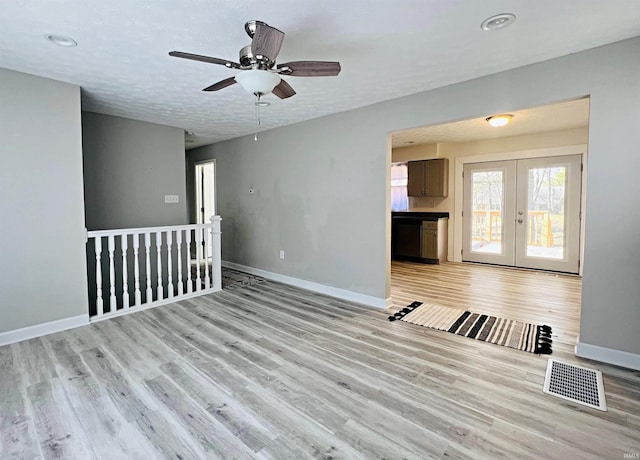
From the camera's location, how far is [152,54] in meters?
2.49

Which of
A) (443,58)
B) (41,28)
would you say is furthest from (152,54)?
(443,58)

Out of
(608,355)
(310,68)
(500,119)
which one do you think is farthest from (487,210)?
(310,68)

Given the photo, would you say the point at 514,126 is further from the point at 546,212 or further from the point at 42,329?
the point at 42,329

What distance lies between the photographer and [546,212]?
5484mm

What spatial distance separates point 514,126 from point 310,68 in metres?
4.29

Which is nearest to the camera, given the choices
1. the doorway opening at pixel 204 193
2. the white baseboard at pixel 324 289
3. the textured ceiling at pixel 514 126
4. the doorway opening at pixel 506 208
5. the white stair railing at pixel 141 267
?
the white stair railing at pixel 141 267

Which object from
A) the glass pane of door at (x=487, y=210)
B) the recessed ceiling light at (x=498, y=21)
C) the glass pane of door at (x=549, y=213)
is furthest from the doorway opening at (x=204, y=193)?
the glass pane of door at (x=549, y=213)

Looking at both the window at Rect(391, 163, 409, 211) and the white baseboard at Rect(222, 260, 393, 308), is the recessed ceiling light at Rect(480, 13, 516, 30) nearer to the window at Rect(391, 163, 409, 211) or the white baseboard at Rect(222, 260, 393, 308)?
the white baseboard at Rect(222, 260, 393, 308)

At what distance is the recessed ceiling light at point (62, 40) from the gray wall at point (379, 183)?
2.70 m

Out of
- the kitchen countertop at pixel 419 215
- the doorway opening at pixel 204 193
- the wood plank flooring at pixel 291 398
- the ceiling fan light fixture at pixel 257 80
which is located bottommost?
the wood plank flooring at pixel 291 398

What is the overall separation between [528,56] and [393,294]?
296 centimetres

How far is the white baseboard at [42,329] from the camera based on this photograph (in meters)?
2.83

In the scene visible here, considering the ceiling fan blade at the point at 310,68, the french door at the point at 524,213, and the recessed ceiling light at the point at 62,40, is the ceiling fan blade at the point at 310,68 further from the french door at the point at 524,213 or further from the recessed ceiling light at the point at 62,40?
the french door at the point at 524,213

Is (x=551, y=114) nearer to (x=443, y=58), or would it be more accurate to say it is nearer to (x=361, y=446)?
Result: (x=443, y=58)
